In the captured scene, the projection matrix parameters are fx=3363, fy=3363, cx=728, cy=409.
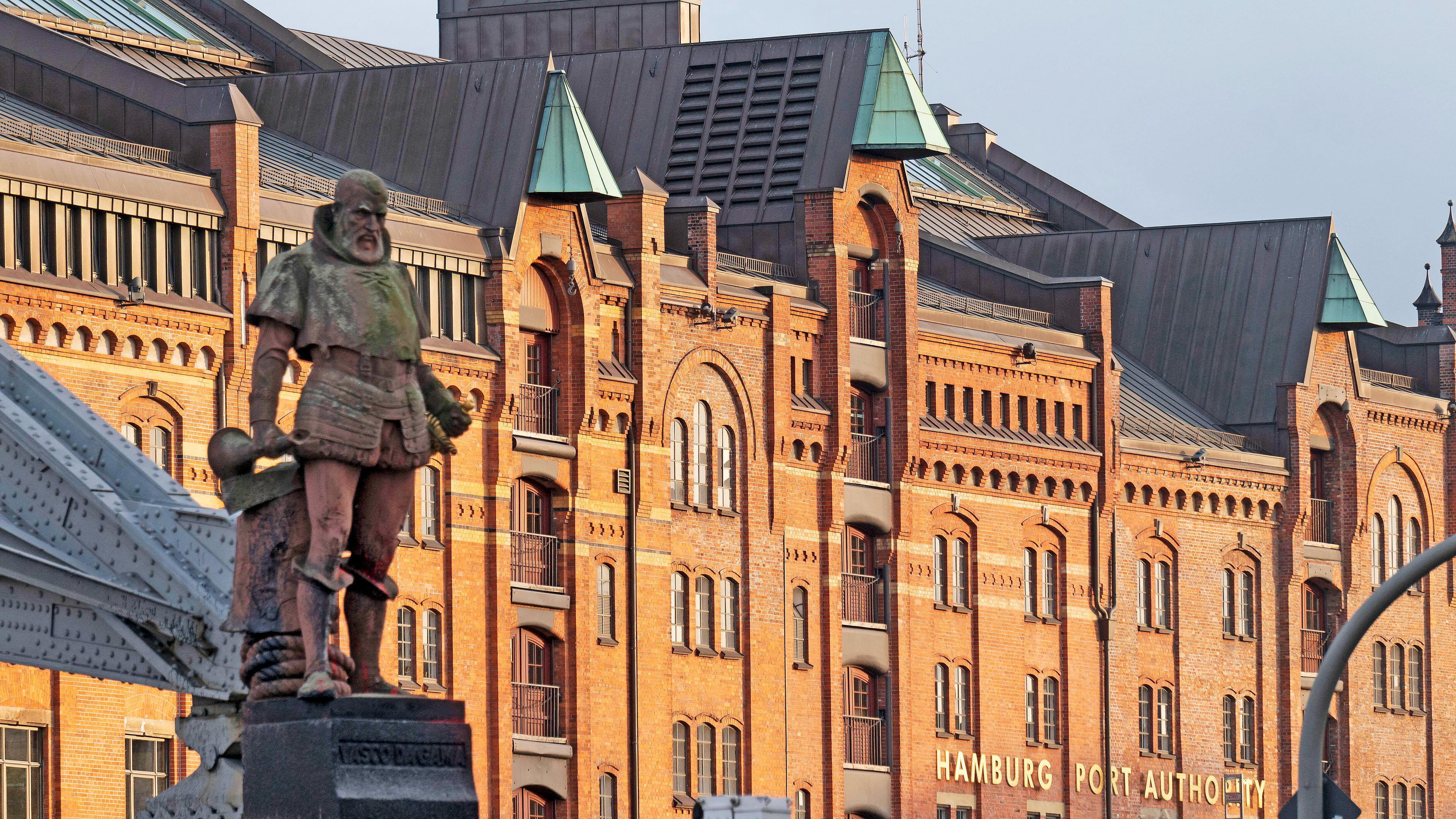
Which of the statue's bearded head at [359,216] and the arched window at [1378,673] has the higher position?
the statue's bearded head at [359,216]

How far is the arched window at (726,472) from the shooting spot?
59969 mm

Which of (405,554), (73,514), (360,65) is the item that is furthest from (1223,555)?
(73,514)

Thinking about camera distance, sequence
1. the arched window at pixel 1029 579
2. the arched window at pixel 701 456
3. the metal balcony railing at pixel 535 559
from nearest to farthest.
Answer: the metal balcony railing at pixel 535 559 → the arched window at pixel 701 456 → the arched window at pixel 1029 579

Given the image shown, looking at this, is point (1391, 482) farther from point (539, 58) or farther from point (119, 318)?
point (119, 318)

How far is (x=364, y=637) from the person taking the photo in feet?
56.1

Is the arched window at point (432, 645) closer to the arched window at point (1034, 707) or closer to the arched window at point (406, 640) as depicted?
the arched window at point (406, 640)

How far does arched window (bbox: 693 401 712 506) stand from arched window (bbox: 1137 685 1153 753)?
50.1ft

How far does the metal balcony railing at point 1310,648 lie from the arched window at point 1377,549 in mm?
2296

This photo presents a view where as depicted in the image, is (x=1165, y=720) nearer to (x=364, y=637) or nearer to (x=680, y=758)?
(x=680, y=758)

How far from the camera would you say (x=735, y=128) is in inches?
2547

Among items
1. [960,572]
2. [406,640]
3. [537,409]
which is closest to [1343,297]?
[960,572]

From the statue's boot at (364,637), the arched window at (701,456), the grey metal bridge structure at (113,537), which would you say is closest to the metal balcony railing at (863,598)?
the arched window at (701,456)

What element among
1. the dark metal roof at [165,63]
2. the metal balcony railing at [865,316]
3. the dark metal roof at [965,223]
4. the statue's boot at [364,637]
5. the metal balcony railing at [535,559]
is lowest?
the statue's boot at [364,637]

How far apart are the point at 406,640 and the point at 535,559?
3441 millimetres
